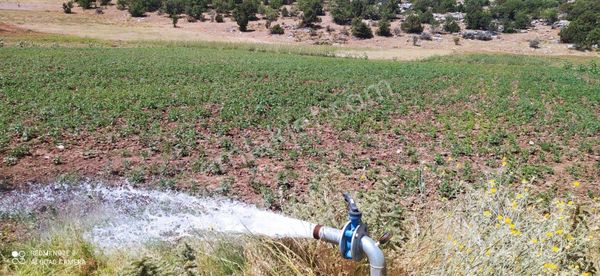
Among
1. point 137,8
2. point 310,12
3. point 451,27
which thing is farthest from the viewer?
point 137,8

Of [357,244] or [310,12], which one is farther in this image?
[310,12]

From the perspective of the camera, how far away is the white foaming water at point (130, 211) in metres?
6.55

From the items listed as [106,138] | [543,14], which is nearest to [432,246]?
[106,138]

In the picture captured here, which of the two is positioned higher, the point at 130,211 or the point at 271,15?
the point at 271,15

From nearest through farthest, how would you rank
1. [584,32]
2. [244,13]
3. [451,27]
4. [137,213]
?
[137,213] → [584,32] → [244,13] → [451,27]

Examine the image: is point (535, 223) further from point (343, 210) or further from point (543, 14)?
point (543, 14)

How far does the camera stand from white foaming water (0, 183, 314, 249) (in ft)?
21.5

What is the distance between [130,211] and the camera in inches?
304

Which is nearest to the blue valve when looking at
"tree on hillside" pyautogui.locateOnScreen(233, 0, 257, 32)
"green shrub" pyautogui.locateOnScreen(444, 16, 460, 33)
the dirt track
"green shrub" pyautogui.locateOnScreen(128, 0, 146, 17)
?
the dirt track

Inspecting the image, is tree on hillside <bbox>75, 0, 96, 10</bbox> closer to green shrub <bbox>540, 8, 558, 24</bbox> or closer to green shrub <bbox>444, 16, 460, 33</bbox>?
green shrub <bbox>444, 16, 460, 33</bbox>

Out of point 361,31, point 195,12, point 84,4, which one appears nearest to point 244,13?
point 195,12

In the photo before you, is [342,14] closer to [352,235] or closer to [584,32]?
[584,32]

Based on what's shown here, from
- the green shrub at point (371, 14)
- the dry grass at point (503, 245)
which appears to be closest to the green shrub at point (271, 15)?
the green shrub at point (371, 14)

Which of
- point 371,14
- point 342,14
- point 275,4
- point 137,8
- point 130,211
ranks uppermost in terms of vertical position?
point 275,4
